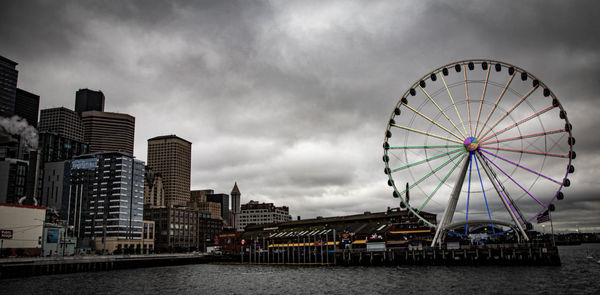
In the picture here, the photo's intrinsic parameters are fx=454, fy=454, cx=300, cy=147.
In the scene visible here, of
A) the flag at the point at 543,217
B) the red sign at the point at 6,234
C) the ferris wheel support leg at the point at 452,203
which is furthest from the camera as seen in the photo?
the red sign at the point at 6,234

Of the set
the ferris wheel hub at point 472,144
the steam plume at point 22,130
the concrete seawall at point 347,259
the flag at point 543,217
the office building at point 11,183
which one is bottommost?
the concrete seawall at point 347,259

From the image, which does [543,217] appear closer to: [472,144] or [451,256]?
[472,144]

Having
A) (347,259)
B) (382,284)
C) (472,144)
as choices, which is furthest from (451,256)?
(382,284)

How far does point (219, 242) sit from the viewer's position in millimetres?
179000

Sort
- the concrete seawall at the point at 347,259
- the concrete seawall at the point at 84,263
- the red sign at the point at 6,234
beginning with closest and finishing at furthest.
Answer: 1. the concrete seawall at the point at 347,259
2. the concrete seawall at the point at 84,263
3. the red sign at the point at 6,234

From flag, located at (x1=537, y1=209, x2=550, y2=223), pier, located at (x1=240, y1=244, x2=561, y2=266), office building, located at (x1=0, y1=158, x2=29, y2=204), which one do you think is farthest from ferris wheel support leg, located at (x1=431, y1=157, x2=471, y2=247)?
office building, located at (x1=0, y1=158, x2=29, y2=204)

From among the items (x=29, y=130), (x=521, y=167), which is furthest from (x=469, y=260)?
(x=29, y=130)

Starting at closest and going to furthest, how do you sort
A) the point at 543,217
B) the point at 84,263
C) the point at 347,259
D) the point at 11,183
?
the point at 543,217, the point at 347,259, the point at 84,263, the point at 11,183

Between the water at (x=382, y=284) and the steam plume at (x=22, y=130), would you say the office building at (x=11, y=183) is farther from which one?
the water at (x=382, y=284)

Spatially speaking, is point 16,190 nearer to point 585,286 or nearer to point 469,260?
point 469,260

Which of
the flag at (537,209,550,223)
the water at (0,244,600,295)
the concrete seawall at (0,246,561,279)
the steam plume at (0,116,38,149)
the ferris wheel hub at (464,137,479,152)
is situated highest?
the steam plume at (0,116,38,149)

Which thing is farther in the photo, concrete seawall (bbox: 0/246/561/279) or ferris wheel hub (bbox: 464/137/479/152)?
concrete seawall (bbox: 0/246/561/279)

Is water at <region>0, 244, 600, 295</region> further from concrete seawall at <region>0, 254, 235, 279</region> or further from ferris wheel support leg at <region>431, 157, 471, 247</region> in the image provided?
concrete seawall at <region>0, 254, 235, 279</region>

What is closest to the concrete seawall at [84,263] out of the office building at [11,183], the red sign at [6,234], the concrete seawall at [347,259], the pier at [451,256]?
the concrete seawall at [347,259]
